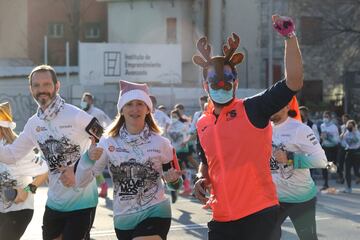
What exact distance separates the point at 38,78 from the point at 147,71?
22.5m

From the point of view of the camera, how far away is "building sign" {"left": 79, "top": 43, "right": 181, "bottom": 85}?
2675 centimetres

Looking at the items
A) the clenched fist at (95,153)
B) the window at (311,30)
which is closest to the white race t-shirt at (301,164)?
the clenched fist at (95,153)

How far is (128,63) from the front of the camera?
27.5 meters

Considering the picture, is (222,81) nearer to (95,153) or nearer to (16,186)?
(95,153)

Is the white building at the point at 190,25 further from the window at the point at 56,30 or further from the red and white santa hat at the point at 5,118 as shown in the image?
the red and white santa hat at the point at 5,118

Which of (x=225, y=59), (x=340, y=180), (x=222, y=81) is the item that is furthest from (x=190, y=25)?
(x=222, y=81)

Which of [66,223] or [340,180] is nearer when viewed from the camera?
[66,223]

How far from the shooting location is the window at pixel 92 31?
4719cm

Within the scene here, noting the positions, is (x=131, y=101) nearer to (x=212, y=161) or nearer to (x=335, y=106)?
(x=212, y=161)

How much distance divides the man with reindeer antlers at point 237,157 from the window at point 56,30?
141 feet

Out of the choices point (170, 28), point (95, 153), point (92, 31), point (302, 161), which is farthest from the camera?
point (92, 31)

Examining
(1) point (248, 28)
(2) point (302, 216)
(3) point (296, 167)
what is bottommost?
(2) point (302, 216)

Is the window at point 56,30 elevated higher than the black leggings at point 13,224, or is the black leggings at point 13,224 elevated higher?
the window at point 56,30

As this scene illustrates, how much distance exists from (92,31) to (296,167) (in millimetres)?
41970
